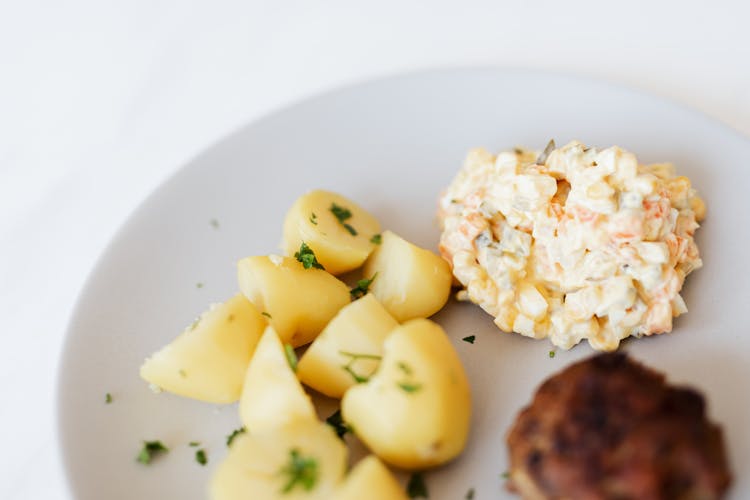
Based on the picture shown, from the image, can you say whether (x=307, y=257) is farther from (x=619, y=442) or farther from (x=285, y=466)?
(x=619, y=442)

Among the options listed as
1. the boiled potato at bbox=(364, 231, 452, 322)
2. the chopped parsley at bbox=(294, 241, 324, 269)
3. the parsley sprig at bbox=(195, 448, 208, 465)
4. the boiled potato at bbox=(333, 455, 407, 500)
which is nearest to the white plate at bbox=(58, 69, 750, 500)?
the parsley sprig at bbox=(195, 448, 208, 465)

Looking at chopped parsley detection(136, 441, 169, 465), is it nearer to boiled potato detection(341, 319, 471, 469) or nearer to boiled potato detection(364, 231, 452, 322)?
boiled potato detection(341, 319, 471, 469)

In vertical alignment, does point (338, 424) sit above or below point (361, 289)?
below

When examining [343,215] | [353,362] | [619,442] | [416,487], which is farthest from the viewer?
[343,215]

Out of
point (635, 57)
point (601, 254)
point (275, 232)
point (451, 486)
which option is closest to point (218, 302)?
point (275, 232)

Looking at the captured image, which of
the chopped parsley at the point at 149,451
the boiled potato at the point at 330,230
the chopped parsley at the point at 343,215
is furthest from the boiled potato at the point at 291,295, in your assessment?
the chopped parsley at the point at 149,451


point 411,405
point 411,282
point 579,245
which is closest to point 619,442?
point 411,405

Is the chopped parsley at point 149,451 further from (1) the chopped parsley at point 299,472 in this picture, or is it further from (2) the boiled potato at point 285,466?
(1) the chopped parsley at point 299,472

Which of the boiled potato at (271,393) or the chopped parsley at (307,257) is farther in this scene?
the chopped parsley at (307,257)
